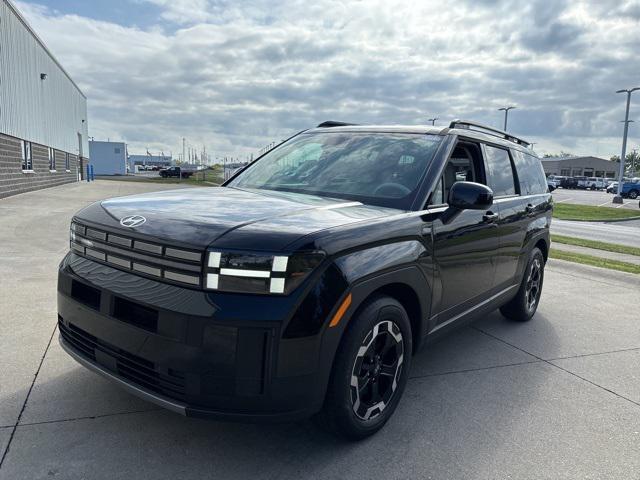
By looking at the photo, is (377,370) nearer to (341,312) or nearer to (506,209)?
(341,312)

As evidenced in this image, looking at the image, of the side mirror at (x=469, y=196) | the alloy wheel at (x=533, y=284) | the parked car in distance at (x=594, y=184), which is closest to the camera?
the side mirror at (x=469, y=196)

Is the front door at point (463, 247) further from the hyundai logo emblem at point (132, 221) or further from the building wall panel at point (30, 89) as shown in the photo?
the building wall panel at point (30, 89)

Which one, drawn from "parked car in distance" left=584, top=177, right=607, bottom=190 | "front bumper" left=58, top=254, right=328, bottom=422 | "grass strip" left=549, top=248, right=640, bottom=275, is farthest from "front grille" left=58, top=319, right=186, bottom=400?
"parked car in distance" left=584, top=177, right=607, bottom=190

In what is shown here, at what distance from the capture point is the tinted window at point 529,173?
5181 millimetres

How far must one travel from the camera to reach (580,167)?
117 m

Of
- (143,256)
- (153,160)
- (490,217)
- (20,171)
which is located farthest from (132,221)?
(153,160)

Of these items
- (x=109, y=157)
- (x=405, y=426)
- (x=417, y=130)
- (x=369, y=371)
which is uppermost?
(x=109, y=157)

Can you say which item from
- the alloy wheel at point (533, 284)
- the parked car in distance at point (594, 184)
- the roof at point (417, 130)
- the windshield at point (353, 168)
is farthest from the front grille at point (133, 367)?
the parked car in distance at point (594, 184)

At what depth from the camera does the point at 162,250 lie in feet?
8.14

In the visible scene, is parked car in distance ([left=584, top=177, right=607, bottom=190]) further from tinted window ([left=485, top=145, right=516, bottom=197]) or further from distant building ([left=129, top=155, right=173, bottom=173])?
distant building ([left=129, top=155, right=173, bottom=173])

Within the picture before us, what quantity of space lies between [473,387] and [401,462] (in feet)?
4.11

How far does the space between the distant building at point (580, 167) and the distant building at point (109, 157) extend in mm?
86640

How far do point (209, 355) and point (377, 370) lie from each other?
43.1 inches

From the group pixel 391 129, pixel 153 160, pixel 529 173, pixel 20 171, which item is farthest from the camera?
pixel 153 160
